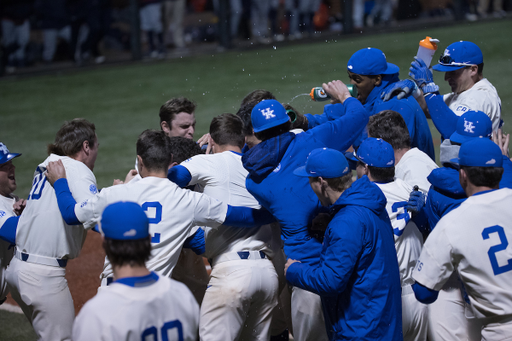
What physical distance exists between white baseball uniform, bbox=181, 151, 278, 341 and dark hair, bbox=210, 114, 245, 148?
13cm

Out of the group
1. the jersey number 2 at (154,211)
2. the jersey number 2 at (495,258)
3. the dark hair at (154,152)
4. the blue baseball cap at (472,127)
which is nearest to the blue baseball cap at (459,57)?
the blue baseball cap at (472,127)

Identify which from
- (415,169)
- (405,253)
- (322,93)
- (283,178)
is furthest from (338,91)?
(405,253)

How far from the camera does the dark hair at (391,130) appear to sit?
3768mm

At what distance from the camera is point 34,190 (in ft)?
12.2

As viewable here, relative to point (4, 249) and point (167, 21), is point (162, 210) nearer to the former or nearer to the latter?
point (4, 249)

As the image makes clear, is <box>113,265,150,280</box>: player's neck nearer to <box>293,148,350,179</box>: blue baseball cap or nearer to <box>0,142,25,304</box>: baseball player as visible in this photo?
<box>293,148,350,179</box>: blue baseball cap

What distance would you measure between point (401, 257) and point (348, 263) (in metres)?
0.77

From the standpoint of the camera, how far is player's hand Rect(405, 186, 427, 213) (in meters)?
3.25

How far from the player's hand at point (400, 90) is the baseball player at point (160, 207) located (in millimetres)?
1698

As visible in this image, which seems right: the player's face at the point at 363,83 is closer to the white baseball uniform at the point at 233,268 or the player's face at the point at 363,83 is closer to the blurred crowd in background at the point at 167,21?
the white baseball uniform at the point at 233,268

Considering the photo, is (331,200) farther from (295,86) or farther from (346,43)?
(346,43)

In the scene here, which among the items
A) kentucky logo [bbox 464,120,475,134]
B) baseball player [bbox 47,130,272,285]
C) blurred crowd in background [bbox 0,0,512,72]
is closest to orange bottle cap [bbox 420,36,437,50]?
kentucky logo [bbox 464,120,475,134]

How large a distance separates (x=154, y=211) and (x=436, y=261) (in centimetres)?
153

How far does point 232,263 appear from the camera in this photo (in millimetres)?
3521
